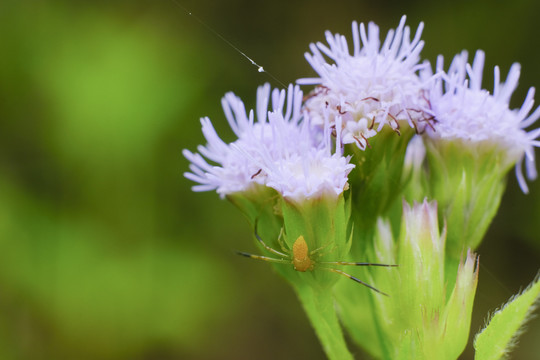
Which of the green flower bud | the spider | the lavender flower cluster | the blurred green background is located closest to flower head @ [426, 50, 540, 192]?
the lavender flower cluster

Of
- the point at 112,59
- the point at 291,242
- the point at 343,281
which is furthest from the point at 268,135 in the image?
the point at 112,59

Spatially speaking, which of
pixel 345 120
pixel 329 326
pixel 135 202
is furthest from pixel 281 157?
pixel 135 202

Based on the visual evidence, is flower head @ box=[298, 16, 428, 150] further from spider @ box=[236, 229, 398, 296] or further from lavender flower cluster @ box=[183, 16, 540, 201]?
spider @ box=[236, 229, 398, 296]

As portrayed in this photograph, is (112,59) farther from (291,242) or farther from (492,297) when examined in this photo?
(492,297)

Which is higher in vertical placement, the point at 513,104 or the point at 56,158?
the point at 513,104

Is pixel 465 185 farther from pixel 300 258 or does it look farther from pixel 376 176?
pixel 300 258

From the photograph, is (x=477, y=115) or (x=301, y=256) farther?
(x=477, y=115)
